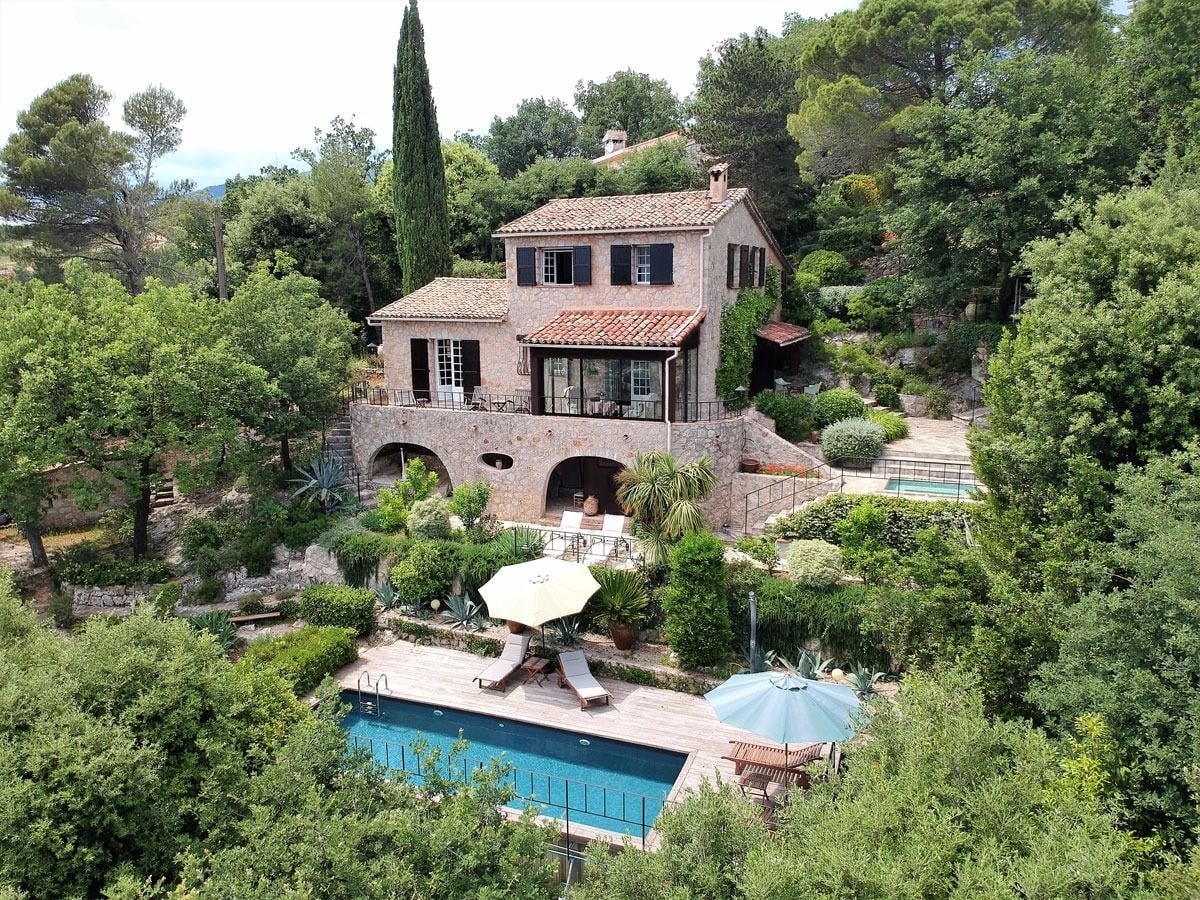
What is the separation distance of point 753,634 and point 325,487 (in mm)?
16267

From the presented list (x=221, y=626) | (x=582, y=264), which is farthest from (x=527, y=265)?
(x=221, y=626)

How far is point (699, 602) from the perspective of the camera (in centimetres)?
1812

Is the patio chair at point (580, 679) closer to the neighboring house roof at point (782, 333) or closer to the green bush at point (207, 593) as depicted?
the green bush at point (207, 593)

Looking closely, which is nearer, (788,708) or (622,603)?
(788,708)

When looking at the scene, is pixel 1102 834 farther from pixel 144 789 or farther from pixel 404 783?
pixel 144 789

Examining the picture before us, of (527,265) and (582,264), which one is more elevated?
(527,265)

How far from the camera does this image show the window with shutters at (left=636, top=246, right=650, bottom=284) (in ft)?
86.4

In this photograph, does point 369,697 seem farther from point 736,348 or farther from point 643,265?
point 736,348

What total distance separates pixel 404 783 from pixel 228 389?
18120mm

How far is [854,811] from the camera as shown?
29.0ft

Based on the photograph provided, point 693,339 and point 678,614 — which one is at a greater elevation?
point 693,339

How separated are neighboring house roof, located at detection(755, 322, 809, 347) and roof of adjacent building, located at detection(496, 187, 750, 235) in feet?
17.2

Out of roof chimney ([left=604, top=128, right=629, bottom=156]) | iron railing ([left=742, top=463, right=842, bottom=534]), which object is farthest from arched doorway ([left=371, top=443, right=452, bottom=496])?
roof chimney ([left=604, top=128, right=629, bottom=156])

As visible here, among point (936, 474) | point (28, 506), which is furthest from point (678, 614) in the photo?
point (28, 506)
